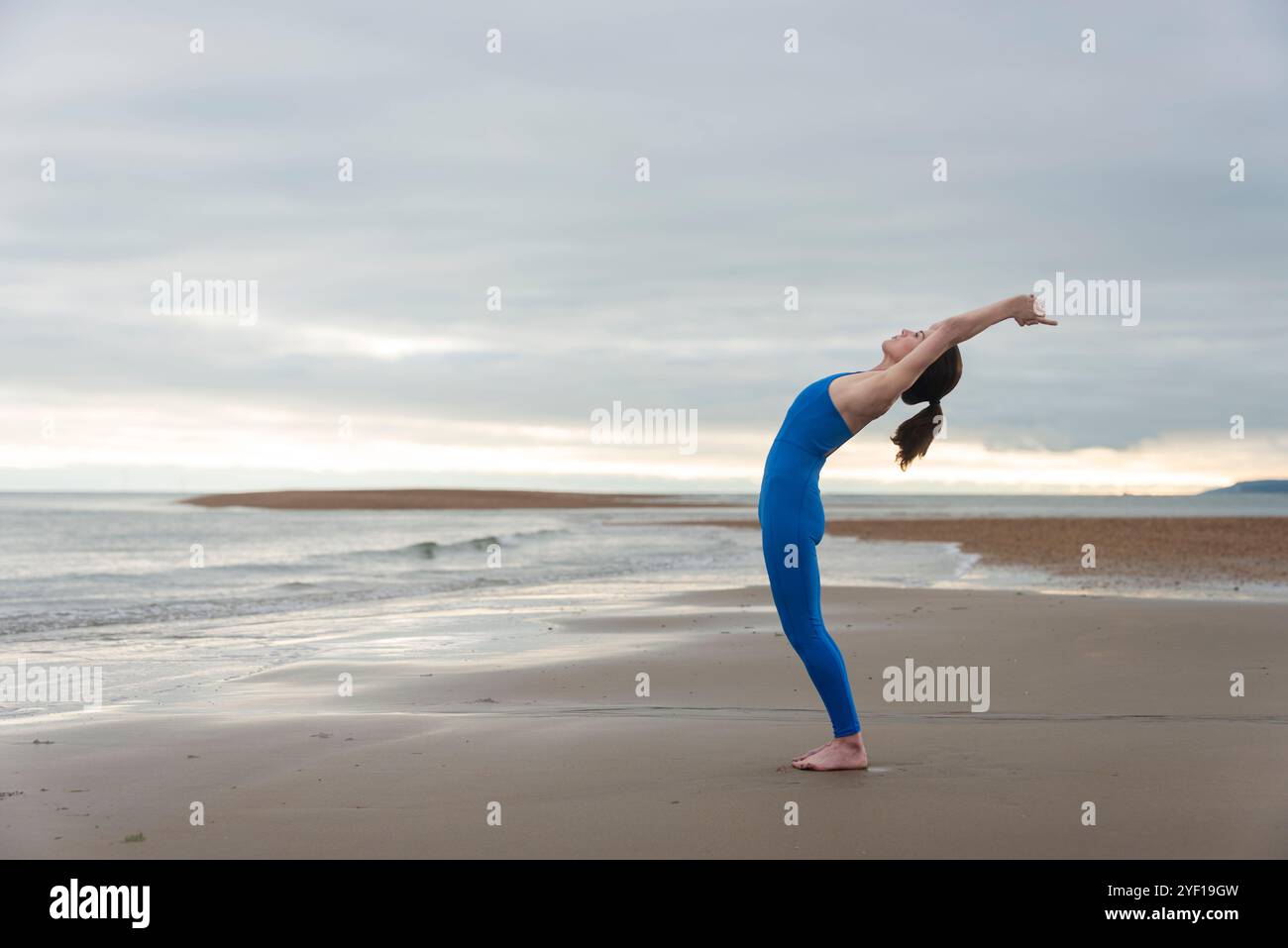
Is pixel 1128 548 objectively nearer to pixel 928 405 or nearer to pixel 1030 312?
pixel 928 405

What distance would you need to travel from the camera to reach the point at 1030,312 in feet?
13.8

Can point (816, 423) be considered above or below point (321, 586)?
above

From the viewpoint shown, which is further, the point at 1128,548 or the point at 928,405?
the point at 1128,548

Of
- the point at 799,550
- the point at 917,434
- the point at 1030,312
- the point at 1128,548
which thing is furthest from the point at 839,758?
the point at 1128,548

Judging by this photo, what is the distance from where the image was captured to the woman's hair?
14.9ft

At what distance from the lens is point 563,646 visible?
998 cm

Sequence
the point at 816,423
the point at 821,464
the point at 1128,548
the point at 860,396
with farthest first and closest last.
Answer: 1. the point at 1128,548
2. the point at 821,464
3. the point at 816,423
4. the point at 860,396

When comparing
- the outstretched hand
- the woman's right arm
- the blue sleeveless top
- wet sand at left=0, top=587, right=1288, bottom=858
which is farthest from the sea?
the outstretched hand

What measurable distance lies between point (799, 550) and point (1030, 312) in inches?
50.5

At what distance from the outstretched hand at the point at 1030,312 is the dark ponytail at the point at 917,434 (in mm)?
A: 549

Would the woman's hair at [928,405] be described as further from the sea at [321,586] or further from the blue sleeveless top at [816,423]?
the sea at [321,586]

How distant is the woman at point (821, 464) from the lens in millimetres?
4410

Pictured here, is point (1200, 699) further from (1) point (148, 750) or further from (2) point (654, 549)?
(2) point (654, 549)
